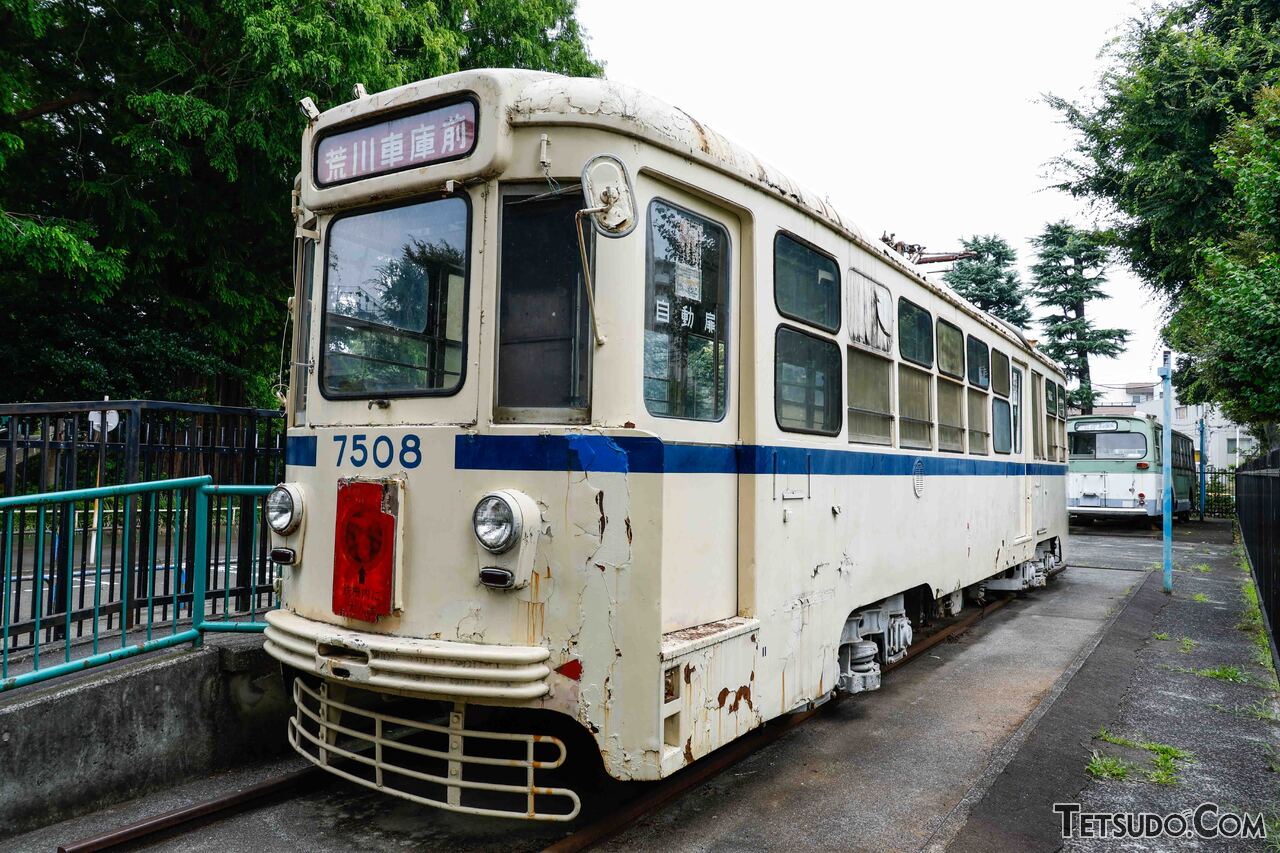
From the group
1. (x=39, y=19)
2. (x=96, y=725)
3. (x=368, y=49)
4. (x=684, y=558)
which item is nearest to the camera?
(x=684, y=558)

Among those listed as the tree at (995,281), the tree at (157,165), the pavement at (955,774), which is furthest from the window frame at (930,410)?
the tree at (995,281)

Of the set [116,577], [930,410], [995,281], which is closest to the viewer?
[116,577]

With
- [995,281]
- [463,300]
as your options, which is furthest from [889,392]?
[995,281]

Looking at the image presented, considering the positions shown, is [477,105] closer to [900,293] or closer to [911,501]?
[900,293]

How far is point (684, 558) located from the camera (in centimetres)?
388

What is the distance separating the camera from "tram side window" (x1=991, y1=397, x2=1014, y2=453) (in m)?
8.84

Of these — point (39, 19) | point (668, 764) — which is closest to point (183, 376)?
point (39, 19)

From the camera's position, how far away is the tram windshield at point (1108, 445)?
68.8ft

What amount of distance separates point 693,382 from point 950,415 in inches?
162

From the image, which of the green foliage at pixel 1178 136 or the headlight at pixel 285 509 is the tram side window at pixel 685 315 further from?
the green foliage at pixel 1178 136

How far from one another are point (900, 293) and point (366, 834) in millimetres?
4922

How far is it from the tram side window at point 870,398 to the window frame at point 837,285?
0.86ft

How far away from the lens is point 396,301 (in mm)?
4129

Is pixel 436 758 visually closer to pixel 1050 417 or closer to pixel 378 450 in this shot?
pixel 378 450
